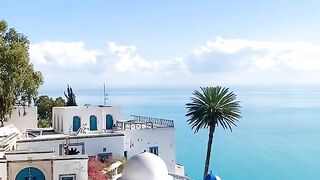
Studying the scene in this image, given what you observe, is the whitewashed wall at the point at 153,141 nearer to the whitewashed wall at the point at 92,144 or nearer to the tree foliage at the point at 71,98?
the whitewashed wall at the point at 92,144

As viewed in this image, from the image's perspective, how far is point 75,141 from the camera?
29.4 meters

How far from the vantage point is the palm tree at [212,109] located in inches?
1257

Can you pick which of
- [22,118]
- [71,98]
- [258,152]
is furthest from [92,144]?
[258,152]

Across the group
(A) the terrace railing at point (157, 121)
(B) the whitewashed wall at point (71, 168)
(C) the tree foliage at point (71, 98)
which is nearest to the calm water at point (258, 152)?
(C) the tree foliage at point (71, 98)

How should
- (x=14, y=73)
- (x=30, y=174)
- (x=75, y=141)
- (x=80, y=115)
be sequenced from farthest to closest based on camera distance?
(x=80, y=115)
(x=75, y=141)
(x=14, y=73)
(x=30, y=174)

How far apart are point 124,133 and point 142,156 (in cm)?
1937

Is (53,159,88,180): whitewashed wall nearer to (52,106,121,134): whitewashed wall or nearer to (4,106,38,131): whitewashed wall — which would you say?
(52,106,121,134): whitewashed wall

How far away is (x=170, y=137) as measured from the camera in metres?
34.1

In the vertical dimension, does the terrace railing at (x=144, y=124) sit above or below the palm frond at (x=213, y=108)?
below

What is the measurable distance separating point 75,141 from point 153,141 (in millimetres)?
6097

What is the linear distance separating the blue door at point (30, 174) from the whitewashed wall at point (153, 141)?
9950mm

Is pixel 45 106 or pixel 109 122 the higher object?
pixel 45 106

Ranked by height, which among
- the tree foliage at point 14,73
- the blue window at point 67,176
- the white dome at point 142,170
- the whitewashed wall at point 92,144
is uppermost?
the tree foliage at point 14,73

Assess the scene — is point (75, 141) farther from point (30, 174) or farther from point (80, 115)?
point (30, 174)
